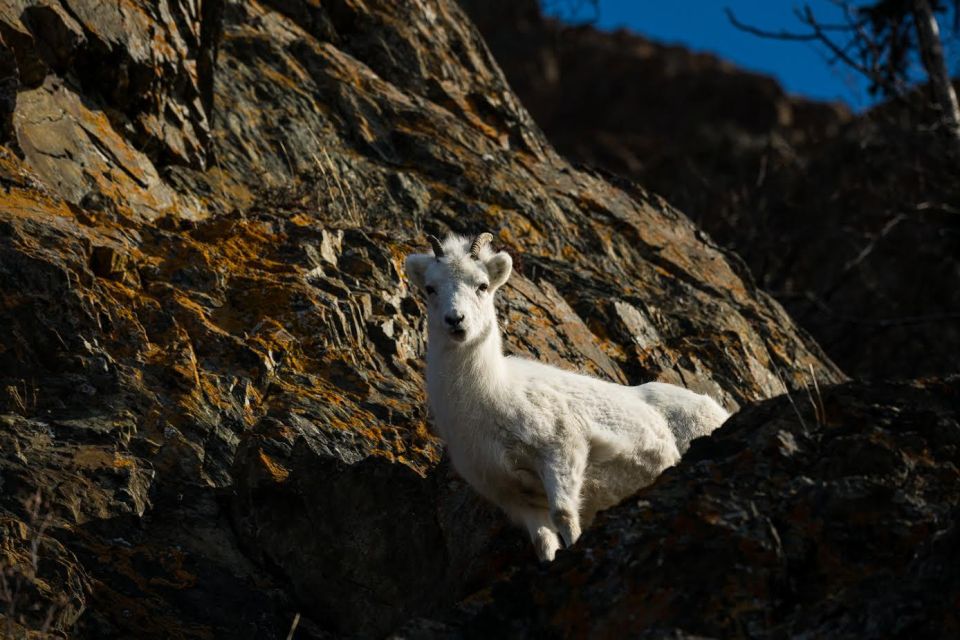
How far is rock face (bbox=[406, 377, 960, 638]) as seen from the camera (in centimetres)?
526

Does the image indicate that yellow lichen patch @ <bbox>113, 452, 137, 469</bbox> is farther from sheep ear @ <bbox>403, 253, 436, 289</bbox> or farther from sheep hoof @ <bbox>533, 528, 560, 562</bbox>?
sheep hoof @ <bbox>533, 528, 560, 562</bbox>

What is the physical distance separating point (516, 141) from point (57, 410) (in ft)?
24.7

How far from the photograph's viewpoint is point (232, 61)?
13.2 metres

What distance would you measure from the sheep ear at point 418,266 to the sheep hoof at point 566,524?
2.14 metres

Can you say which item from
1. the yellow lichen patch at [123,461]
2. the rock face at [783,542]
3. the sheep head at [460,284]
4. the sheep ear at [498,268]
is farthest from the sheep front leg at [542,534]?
the yellow lichen patch at [123,461]

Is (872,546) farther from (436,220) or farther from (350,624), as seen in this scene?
(436,220)

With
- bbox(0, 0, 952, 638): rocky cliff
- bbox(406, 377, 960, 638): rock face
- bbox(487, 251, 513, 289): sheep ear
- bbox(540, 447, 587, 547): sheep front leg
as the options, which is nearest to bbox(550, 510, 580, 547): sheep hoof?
bbox(540, 447, 587, 547): sheep front leg

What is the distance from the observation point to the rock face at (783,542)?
5.26 metres

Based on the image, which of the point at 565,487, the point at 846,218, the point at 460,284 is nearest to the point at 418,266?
the point at 460,284

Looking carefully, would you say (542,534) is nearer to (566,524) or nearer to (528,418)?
(566,524)

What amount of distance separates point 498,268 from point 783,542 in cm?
374

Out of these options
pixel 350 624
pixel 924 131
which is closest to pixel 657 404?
pixel 350 624

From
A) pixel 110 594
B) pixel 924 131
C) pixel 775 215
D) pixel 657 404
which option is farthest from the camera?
pixel 775 215

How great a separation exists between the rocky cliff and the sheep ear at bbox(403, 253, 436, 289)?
3.56 feet
